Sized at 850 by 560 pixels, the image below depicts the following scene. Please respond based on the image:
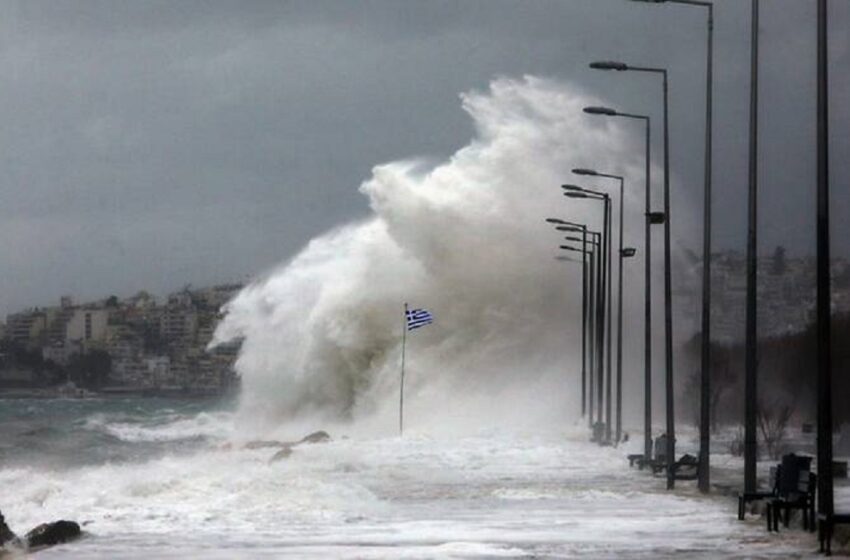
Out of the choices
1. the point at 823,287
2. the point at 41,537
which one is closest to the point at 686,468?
the point at 823,287

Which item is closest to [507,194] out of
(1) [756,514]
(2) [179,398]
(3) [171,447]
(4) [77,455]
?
(3) [171,447]

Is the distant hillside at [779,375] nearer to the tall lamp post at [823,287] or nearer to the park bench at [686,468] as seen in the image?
the park bench at [686,468]

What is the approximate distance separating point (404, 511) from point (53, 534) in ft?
18.9

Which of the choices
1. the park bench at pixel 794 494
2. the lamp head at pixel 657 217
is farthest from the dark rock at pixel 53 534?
the lamp head at pixel 657 217

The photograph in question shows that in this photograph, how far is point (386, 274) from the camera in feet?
267

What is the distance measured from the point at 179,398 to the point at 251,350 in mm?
89556

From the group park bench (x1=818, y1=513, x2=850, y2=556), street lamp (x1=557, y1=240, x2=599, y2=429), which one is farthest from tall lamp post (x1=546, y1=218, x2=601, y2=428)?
park bench (x1=818, y1=513, x2=850, y2=556)

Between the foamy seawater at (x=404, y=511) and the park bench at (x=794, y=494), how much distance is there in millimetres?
266

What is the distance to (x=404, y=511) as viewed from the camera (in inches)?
1048

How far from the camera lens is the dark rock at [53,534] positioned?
869 inches

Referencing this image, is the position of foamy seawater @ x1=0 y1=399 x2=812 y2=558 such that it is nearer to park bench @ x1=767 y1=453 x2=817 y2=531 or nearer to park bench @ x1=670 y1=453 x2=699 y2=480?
park bench @ x1=767 y1=453 x2=817 y2=531

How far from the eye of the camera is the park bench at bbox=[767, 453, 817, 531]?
2222 cm

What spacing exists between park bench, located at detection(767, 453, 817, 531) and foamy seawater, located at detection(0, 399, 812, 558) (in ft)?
0.87

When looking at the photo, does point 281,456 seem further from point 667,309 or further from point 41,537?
point 41,537
